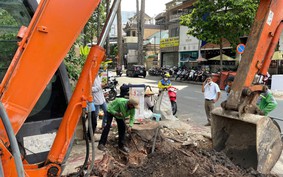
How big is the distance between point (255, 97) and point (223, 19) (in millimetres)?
14688

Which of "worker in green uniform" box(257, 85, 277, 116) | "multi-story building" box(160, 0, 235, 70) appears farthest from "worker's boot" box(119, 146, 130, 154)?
"multi-story building" box(160, 0, 235, 70)

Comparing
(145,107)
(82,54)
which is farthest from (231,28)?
(82,54)

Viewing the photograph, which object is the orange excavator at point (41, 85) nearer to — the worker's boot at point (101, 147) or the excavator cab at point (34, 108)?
the excavator cab at point (34, 108)

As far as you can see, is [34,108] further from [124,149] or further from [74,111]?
[124,149]

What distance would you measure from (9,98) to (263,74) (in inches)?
153

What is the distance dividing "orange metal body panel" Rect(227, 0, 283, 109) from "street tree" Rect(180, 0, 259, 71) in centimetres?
1441

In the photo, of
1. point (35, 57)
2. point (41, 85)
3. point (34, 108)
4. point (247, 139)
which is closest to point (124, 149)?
point (247, 139)

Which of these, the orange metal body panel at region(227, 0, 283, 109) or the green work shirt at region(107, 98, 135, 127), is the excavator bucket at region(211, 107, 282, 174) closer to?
the orange metal body panel at region(227, 0, 283, 109)

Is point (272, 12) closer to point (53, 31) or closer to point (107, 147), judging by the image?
point (53, 31)

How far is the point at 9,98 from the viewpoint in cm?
200

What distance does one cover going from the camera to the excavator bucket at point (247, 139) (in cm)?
439

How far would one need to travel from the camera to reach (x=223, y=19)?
18.2m

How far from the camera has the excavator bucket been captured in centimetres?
439

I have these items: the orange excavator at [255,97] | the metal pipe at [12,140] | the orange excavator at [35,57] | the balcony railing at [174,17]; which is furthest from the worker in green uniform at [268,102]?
the balcony railing at [174,17]
